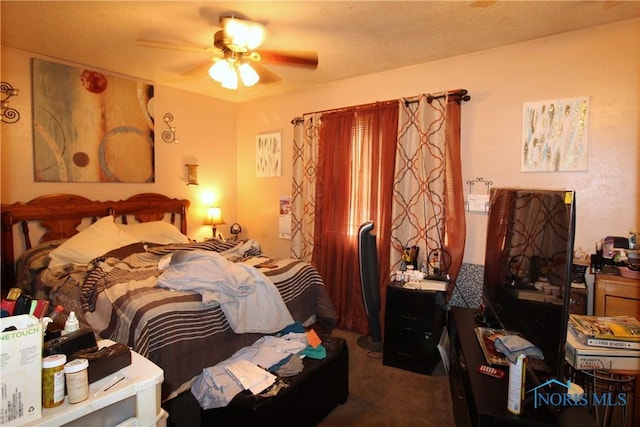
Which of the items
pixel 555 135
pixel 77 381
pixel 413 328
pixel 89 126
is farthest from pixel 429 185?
pixel 89 126

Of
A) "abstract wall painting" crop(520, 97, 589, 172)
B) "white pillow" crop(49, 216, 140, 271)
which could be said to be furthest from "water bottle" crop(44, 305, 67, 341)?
"abstract wall painting" crop(520, 97, 589, 172)

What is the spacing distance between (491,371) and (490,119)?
2.03 meters

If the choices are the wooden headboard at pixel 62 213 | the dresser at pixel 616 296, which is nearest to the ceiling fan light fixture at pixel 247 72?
the wooden headboard at pixel 62 213

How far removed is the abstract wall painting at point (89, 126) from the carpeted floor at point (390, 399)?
300 cm

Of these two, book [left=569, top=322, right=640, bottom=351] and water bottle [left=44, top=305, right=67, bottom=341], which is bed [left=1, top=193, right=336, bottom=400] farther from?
book [left=569, top=322, right=640, bottom=351]

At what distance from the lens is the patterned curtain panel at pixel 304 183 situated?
3697 mm

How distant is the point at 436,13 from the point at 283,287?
6.99 feet

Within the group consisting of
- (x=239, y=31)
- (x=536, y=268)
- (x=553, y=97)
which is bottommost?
(x=536, y=268)

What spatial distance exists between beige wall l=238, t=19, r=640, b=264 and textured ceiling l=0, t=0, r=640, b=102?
12 cm

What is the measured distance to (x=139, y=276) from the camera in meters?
2.39

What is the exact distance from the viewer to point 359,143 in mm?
3377

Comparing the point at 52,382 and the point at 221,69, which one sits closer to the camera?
the point at 52,382

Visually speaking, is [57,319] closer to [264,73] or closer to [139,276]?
[139,276]

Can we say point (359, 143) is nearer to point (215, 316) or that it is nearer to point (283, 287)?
point (283, 287)
